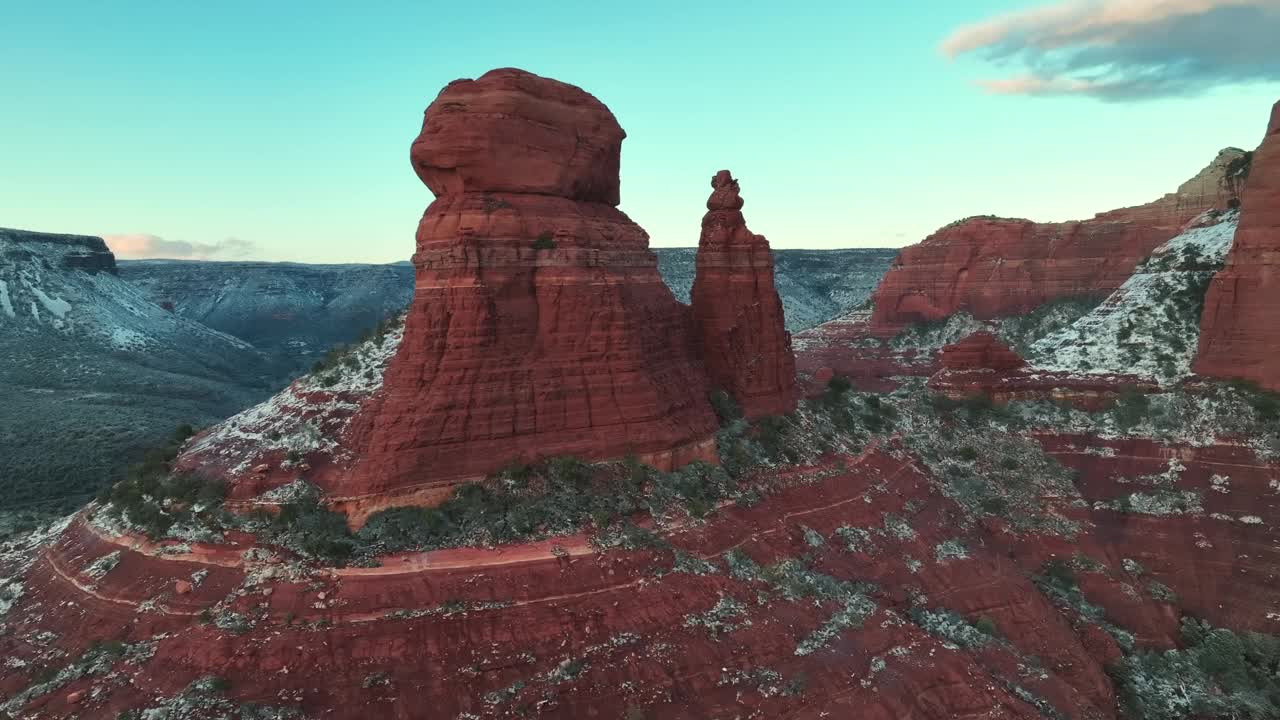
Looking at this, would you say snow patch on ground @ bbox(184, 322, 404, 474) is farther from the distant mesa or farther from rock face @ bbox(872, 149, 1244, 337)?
A: rock face @ bbox(872, 149, 1244, 337)

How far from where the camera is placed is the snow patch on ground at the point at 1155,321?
45.4 m

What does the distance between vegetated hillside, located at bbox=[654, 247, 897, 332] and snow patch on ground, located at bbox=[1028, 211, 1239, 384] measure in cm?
8260

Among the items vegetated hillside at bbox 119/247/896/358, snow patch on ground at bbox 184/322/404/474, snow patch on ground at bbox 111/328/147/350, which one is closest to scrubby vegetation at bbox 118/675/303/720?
snow patch on ground at bbox 184/322/404/474

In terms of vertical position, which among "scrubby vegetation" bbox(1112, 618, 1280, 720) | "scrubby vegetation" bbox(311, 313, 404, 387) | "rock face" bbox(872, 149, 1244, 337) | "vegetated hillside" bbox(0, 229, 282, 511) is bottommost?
"scrubby vegetation" bbox(1112, 618, 1280, 720)

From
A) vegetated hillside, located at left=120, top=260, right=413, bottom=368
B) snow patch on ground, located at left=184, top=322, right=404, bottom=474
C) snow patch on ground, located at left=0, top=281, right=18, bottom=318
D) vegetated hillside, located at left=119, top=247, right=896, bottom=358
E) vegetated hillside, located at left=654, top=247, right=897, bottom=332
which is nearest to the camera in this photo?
snow patch on ground, located at left=184, top=322, right=404, bottom=474

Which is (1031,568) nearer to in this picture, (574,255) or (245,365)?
(574,255)

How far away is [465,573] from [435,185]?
1478 cm

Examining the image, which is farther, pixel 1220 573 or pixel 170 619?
pixel 1220 573

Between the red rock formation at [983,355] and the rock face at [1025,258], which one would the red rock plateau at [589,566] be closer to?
the red rock formation at [983,355]

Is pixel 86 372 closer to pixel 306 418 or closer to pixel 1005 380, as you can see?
pixel 306 418

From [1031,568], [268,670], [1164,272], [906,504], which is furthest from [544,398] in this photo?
[1164,272]

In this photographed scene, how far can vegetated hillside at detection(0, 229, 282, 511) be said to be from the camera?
51938 mm

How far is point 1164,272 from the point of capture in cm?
5203

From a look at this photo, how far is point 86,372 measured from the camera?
7944 centimetres
